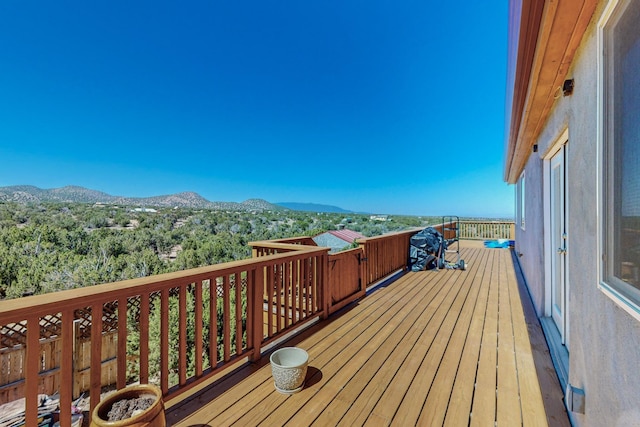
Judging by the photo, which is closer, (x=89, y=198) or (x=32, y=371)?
(x=32, y=371)

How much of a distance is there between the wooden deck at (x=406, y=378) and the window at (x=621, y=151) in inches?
51.6

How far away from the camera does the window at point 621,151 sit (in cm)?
90

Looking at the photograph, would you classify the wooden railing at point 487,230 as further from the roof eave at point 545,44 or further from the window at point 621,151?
the window at point 621,151

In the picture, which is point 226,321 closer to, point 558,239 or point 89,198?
point 558,239

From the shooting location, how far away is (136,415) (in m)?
1.17

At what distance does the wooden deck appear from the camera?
178 cm

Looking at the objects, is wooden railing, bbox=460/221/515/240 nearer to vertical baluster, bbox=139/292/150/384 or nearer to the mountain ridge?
vertical baluster, bbox=139/292/150/384

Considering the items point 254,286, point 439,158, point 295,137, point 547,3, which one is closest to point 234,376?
point 254,286

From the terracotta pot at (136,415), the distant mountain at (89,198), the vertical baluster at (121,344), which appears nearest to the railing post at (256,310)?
the vertical baluster at (121,344)

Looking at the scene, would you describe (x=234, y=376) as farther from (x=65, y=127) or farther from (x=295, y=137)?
(x=65, y=127)

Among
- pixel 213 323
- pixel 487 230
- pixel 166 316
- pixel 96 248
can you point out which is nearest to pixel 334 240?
pixel 213 323

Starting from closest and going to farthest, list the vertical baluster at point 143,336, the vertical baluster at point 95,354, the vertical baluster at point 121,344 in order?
1. the vertical baluster at point 95,354
2. the vertical baluster at point 121,344
3. the vertical baluster at point 143,336

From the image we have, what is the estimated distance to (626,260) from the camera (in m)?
0.99

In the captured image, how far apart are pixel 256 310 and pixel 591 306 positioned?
2274 mm
